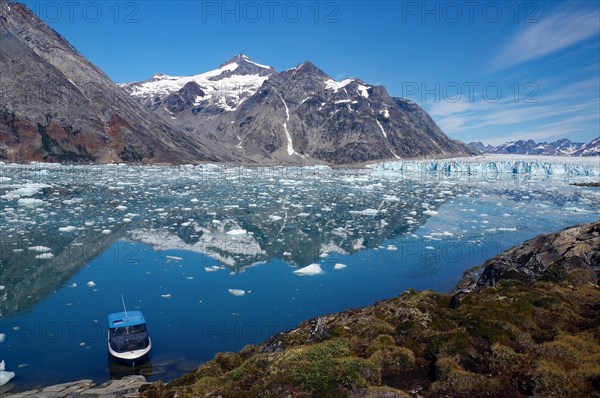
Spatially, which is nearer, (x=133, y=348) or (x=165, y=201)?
(x=133, y=348)

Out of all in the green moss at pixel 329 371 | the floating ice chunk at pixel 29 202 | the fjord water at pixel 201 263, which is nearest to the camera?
the green moss at pixel 329 371

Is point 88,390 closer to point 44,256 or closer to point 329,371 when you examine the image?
point 329,371

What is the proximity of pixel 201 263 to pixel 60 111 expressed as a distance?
159628mm

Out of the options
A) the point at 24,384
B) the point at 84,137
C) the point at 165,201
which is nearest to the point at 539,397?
the point at 24,384

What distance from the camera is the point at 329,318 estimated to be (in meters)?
13.9

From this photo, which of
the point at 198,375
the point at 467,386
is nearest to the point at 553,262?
the point at 467,386

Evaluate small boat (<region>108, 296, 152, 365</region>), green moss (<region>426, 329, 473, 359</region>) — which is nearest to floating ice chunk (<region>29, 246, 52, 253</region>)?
small boat (<region>108, 296, 152, 365</region>)

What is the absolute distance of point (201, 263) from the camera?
24.5 meters

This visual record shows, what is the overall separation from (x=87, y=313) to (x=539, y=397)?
17.7 meters

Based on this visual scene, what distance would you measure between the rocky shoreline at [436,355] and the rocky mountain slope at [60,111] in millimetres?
151282

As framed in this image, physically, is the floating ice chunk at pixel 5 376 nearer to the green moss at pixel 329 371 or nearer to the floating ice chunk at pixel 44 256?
the green moss at pixel 329 371

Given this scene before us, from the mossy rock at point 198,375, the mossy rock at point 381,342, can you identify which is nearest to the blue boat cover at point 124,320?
the mossy rock at point 198,375

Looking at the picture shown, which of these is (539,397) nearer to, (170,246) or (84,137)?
(170,246)

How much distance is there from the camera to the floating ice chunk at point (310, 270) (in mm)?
23328
